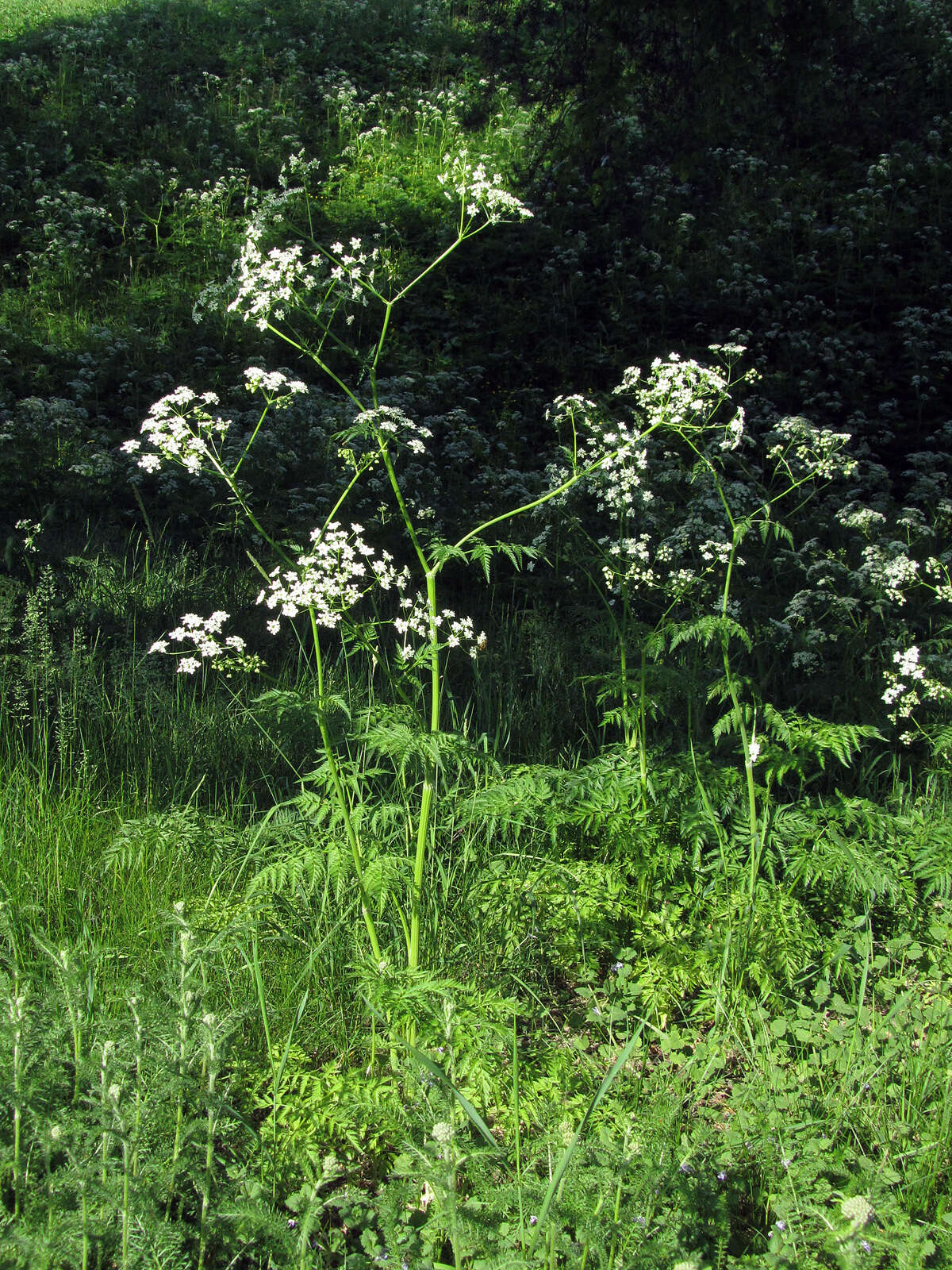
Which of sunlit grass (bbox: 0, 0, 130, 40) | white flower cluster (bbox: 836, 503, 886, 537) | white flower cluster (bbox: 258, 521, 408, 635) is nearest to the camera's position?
white flower cluster (bbox: 258, 521, 408, 635)

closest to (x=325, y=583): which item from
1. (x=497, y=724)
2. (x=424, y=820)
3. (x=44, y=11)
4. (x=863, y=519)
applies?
(x=424, y=820)

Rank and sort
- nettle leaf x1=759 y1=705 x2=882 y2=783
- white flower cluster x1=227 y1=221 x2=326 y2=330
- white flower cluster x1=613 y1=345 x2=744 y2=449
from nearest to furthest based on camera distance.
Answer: white flower cluster x1=227 y1=221 x2=326 y2=330 → white flower cluster x1=613 y1=345 x2=744 y2=449 → nettle leaf x1=759 y1=705 x2=882 y2=783

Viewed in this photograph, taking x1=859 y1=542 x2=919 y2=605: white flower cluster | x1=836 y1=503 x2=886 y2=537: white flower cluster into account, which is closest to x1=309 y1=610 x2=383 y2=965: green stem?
x1=859 y1=542 x2=919 y2=605: white flower cluster

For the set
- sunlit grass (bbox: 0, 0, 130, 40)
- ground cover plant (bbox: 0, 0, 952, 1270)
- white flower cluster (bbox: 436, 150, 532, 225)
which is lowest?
ground cover plant (bbox: 0, 0, 952, 1270)

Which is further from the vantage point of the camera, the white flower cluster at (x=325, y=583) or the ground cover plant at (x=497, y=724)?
the white flower cluster at (x=325, y=583)

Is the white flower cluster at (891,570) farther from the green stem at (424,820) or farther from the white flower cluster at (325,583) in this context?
the white flower cluster at (325,583)

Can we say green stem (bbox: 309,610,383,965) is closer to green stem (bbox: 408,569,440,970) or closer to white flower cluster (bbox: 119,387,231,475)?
green stem (bbox: 408,569,440,970)

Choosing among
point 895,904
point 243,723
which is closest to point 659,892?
point 895,904

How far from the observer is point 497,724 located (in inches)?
172

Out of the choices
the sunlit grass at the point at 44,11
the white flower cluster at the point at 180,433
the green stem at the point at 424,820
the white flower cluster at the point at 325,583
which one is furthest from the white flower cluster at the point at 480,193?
the sunlit grass at the point at 44,11

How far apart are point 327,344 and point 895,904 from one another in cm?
778

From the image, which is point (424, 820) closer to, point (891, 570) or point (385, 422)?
point (385, 422)

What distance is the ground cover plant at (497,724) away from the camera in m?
2.09

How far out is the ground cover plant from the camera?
2094 millimetres
